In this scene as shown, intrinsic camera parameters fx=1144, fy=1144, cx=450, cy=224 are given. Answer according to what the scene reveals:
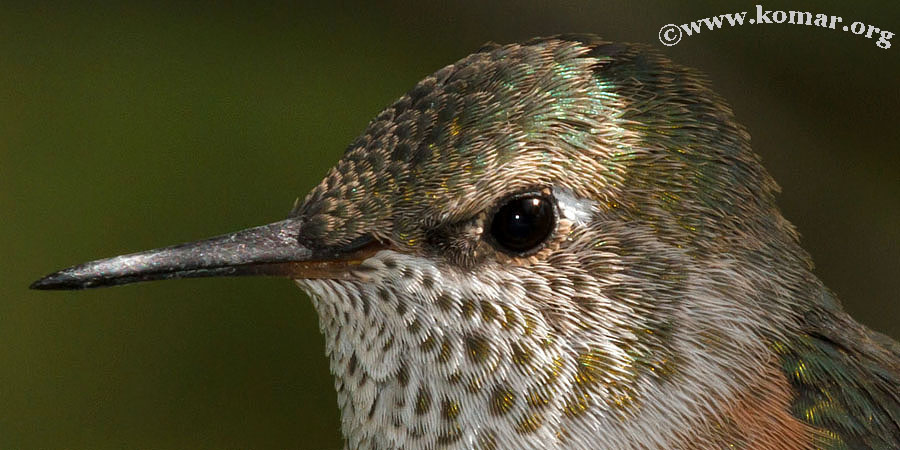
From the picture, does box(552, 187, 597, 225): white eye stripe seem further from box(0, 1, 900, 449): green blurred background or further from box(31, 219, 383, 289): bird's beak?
box(0, 1, 900, 449): green blurred background

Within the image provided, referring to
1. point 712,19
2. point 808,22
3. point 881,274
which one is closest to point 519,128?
point 712,19

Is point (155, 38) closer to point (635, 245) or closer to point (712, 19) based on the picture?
point (712, 19)

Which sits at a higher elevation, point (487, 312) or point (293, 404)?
point (487, 312)

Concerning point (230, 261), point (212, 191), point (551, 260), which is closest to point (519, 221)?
point (551, 260)

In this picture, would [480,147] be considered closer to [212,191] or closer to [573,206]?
[573,206]

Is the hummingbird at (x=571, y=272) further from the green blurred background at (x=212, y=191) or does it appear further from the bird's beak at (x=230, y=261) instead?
the green blurred background at (x=212, y=191)

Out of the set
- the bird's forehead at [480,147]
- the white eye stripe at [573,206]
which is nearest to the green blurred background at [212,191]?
the bird's forehead at [480,147]
